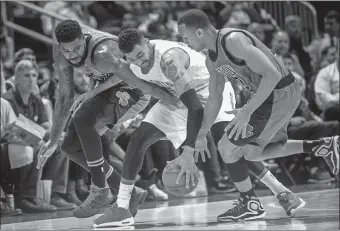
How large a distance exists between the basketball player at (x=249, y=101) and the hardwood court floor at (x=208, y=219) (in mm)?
271

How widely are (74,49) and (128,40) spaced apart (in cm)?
41

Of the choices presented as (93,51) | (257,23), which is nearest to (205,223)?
(93,51)

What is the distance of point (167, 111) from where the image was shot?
546cm

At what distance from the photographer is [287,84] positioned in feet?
16.2

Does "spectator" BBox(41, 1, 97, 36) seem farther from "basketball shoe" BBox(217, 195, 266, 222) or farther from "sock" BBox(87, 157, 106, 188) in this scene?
"basketball shoe" BBox(217, 195, 266, 222)

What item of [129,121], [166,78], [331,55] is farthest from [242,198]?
[331,55]

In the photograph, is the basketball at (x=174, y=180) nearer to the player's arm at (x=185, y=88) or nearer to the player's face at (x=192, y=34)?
the player's arm at (x=185, y=88)

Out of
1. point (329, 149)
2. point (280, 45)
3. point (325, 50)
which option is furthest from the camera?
point (325, 50)

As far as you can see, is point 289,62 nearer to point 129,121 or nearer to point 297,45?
point 297,45

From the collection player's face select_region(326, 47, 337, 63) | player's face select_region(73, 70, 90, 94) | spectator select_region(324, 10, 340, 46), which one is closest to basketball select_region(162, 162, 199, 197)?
player's face select_region(73, 70, 90, 94)

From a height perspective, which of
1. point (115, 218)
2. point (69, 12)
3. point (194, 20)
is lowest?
point (115, 218)

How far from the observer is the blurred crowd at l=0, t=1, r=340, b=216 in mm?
6852

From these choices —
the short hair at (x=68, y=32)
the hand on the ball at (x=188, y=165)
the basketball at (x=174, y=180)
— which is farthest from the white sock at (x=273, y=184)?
the short hair at (x=68, y=32)

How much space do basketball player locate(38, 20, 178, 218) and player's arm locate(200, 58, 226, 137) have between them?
50 centimetres
